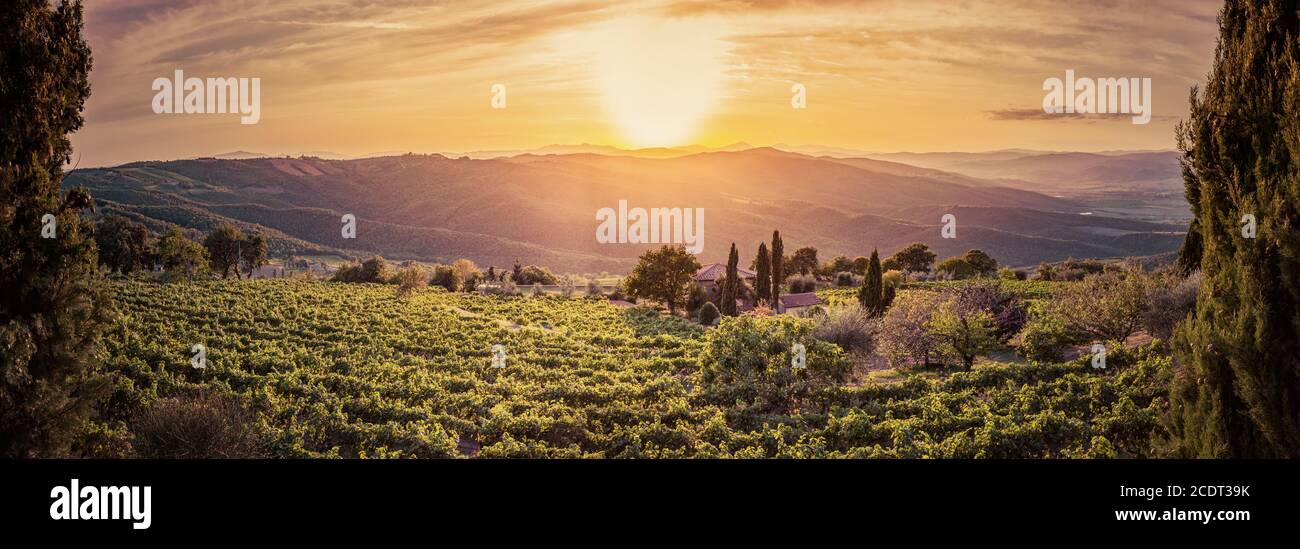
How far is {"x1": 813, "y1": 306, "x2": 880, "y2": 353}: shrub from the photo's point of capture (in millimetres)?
20266

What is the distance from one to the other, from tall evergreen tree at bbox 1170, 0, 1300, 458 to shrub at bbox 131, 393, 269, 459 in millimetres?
11243

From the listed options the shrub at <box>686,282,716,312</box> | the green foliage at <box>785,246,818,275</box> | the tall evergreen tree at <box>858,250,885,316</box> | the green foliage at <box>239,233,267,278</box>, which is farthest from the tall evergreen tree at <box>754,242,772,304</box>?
the green foliage at <box>239,233,267,278</box>

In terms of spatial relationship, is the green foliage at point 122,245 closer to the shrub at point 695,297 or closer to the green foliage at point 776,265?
the shrub at point 695,297

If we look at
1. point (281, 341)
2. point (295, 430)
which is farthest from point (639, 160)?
point (295, 430)

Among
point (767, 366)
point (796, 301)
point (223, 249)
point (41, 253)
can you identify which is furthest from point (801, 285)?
point (41, 253)

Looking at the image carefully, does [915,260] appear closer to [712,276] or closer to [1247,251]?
[712,276]

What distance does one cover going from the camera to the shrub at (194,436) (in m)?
9.74

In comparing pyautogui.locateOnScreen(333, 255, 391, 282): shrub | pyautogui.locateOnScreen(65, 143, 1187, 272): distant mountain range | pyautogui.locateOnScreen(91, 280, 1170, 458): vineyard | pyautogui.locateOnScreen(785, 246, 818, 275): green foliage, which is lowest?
pyautogui.locateOnScreen(91, 280, 1170, 458): vineyard

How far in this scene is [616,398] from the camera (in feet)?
49.1

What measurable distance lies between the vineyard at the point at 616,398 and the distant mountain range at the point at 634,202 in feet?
260

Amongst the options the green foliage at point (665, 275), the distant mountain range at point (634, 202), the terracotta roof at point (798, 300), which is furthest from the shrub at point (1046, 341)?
the distant mountain range at point (634, 202)

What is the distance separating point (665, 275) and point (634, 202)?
89517mm

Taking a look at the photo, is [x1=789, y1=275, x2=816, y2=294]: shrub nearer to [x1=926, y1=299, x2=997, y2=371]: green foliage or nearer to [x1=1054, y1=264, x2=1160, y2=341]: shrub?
[x1=1054, y1=264, x2=1160, y2=341]: shrub

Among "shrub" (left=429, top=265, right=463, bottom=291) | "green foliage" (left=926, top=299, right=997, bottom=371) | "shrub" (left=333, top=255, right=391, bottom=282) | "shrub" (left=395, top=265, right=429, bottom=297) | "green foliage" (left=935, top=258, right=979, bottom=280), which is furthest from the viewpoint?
"shrub" (left=333, top=255, right=391, bottom=282)
